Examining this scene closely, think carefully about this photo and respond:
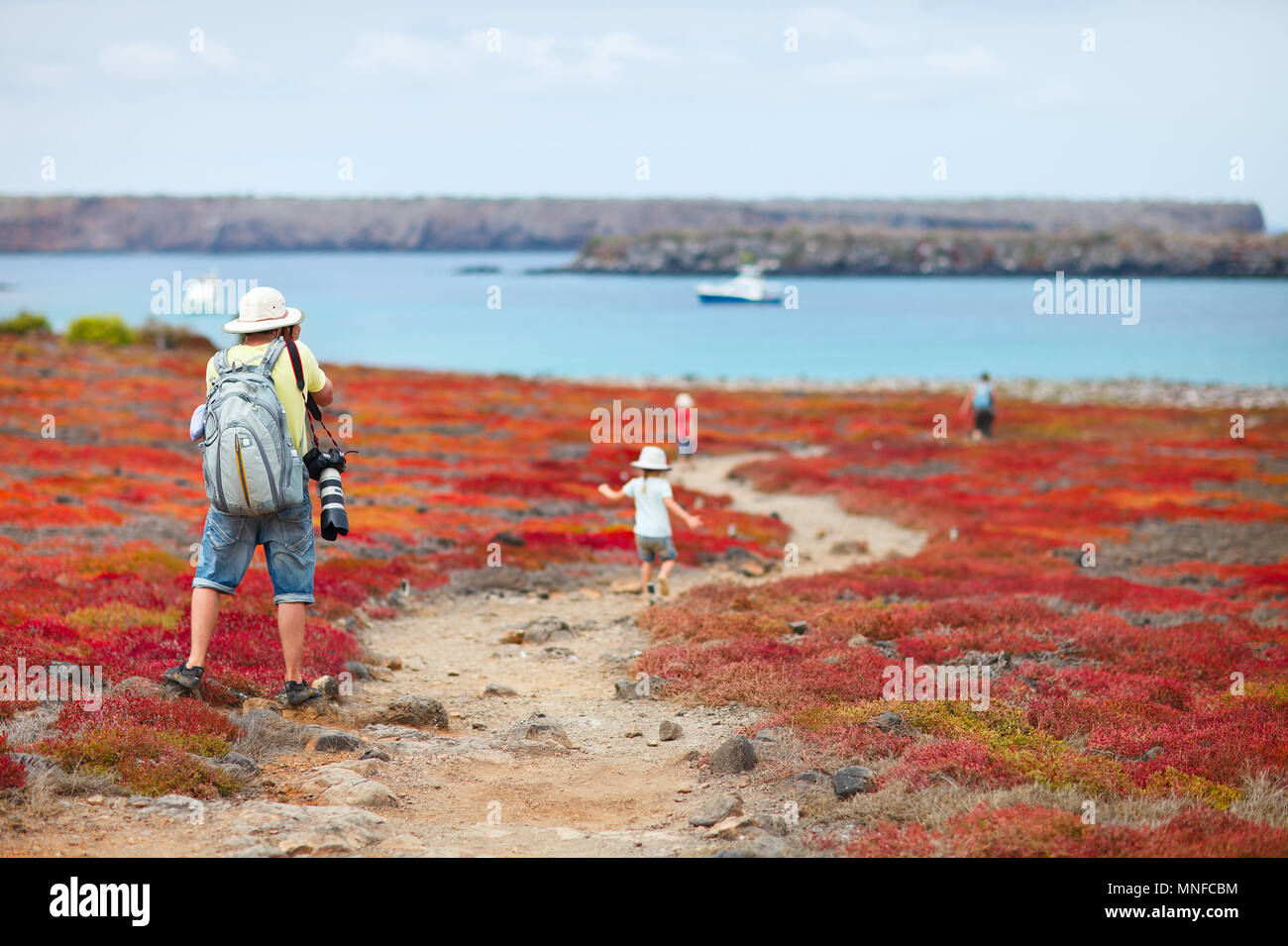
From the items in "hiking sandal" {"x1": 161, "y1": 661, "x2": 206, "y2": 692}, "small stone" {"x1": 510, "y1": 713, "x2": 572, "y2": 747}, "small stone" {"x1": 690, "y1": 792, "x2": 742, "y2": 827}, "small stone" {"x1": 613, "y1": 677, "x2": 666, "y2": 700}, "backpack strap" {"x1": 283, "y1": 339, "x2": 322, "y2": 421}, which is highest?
"backpack strap" {"x1": 283, "y1": 339, "x2": 322, "y2": 421}

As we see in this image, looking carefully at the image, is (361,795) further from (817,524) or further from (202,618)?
(817,524)

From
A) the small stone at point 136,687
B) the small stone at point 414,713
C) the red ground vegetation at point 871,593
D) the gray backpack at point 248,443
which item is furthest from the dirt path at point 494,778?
the gray backpack at point 248,443

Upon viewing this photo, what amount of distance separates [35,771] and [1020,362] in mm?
117261

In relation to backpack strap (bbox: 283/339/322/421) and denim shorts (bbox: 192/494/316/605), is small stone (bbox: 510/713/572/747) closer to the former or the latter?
denim shorts (bbox: 192/494/316/605)

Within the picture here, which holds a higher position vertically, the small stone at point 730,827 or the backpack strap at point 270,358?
the backpack strap at point 270,358

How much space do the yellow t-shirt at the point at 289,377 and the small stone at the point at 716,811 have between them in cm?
406

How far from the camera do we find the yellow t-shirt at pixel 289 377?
313 inches

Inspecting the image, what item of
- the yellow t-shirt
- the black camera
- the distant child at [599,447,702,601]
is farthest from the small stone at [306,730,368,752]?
the distant child at [599,447,702,601]

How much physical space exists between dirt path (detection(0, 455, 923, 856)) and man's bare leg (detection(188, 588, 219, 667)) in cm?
122

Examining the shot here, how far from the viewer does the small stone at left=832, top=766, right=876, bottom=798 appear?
7.28 meters

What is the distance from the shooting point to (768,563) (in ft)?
64.1

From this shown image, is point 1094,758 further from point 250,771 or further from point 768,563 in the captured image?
point 768,563

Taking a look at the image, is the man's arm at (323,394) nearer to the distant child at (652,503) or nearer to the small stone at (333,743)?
the small stone at (333,743)
